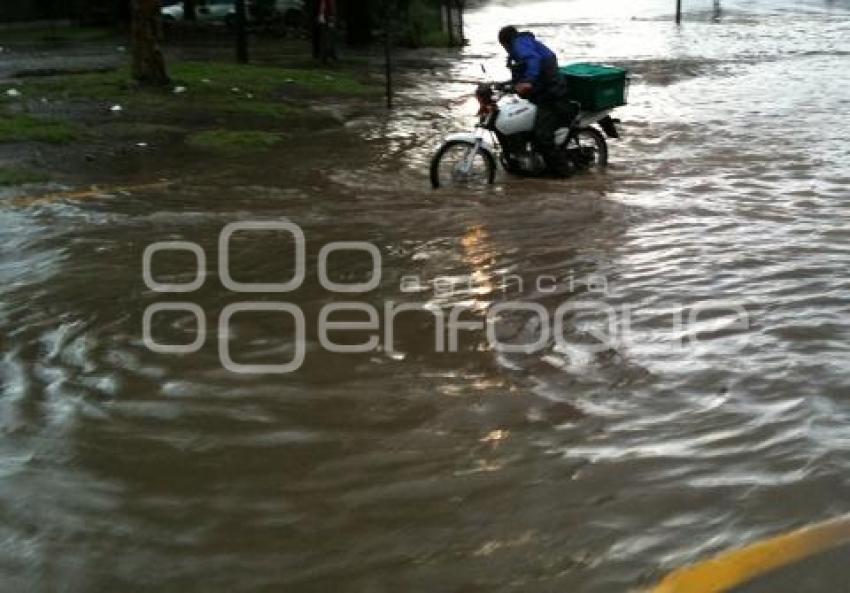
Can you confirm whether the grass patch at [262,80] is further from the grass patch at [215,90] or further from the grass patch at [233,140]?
the grass patch at [233,140]

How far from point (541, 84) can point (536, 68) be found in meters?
0.19

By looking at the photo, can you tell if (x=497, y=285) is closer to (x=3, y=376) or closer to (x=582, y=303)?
(x=582, y=303)

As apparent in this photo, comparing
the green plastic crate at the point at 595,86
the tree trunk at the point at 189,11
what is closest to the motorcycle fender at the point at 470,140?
the green plastic crate at the point at 595,86

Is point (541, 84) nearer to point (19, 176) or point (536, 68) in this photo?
point (536, 68)

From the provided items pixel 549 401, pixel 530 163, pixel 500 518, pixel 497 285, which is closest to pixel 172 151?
pixel 530 163

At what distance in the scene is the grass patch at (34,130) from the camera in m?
12.6

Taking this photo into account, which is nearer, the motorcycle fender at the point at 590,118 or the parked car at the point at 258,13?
the motorcycle fender at the point at 590,118

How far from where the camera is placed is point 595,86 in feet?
35.8

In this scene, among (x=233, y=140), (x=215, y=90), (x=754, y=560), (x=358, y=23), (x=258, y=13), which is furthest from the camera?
(x=258, y=13)

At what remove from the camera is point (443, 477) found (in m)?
4.23

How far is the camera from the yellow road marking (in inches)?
131

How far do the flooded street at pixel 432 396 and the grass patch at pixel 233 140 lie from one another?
8.43 feet

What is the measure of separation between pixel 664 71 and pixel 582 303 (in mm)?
18015

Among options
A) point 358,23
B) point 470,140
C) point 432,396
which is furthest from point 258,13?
point 432,396
